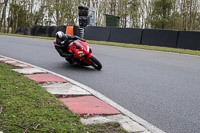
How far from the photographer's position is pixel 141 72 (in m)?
7.36

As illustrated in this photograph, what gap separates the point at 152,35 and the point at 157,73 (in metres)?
11.2

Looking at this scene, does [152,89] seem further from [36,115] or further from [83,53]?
[36,115]

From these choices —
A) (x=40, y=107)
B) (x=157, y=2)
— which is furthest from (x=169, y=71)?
(x=157, y=2)

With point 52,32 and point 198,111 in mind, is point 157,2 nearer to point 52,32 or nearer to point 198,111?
point 52,32

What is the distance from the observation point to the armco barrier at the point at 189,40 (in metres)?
15.5

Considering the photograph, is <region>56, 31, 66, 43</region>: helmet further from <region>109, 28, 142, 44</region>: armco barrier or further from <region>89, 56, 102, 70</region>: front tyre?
<region>109, 28, 142, 44</region>: armco barrier

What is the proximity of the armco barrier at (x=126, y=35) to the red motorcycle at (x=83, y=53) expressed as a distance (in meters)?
11.6

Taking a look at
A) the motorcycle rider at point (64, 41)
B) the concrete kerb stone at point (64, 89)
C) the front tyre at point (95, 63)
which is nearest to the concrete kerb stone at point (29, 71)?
the motorcycle rider at point (64, 41)

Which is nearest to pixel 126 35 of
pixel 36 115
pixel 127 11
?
pixel 36 115

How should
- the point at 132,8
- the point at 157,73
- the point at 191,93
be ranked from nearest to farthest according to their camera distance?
the point at 191,93
the point at 157,73
the point at 132,8

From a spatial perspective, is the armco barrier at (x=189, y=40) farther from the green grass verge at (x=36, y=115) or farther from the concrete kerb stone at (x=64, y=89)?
the green grass verge at (x=36, y=115)

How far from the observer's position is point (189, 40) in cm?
1588

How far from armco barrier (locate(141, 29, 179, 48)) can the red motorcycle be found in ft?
33.7

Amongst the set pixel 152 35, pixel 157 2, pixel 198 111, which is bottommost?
pixel 198 111
